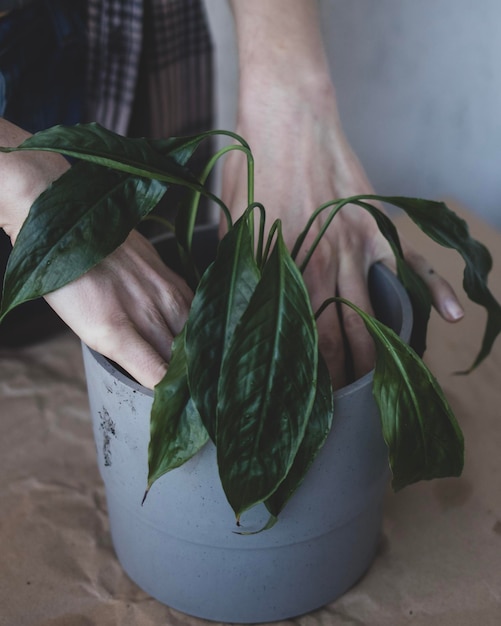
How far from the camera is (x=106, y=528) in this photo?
2.78ft

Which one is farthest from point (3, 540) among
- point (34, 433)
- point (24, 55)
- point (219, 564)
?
point (24, 55)

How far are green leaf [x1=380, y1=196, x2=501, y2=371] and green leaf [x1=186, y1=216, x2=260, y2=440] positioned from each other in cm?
14

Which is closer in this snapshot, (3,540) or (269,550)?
(269,550)

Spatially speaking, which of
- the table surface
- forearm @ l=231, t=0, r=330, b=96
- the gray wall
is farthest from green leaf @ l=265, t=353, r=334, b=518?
the gray wall

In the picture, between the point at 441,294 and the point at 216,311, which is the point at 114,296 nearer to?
the point at 216,311

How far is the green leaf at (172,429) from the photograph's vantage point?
1.83ft

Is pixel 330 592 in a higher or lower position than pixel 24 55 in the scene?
lower

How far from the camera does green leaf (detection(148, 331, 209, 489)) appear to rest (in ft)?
1.83

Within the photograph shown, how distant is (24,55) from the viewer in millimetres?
1002

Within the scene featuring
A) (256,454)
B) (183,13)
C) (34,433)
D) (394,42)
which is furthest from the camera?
(394,42)

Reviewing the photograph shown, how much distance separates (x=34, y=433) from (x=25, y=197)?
0.42 m

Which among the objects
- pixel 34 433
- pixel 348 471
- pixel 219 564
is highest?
pixel 348 471

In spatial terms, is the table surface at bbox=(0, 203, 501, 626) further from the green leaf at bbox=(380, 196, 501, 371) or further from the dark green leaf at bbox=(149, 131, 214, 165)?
the dark green leaf at bbox=(149, 131, 214, 165)

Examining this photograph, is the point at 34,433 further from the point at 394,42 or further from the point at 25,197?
the point at 394,42
